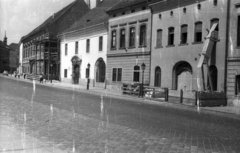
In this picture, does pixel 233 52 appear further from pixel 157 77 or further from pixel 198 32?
pixel 157 77

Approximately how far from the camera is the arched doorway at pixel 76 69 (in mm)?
37344

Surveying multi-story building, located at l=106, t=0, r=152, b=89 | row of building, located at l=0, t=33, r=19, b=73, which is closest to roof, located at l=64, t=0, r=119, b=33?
multi-story building, located at l=106, t=0, r=152, b=89

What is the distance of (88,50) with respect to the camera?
3516 cm

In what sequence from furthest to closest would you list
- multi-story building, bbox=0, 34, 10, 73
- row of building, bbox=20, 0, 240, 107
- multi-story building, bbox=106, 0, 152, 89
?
1. multi-story building, bbox=0, 34, 10, 73
2. multi-story building, bbox=106, 0, 152, 89
3. row of building, bbox=20, 0, 240, 107

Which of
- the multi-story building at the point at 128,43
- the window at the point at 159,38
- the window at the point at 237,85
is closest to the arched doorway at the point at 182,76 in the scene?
the window at the point at 159,38

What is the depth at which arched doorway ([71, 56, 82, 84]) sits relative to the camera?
37.3 metres

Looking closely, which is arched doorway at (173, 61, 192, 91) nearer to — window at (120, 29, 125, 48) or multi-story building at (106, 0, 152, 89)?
multi-story building at (106, 0, 152, 89)

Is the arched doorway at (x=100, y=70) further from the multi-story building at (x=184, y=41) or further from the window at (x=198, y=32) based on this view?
the window at (x=198, y=32)

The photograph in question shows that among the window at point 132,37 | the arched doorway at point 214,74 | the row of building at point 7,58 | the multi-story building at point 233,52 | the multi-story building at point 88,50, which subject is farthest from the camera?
the row of building at point 7,58

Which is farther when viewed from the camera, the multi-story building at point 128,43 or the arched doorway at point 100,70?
the arched doorway at point 100,70

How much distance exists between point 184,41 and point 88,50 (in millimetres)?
15966

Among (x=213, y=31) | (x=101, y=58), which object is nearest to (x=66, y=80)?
(x=101, y=58)

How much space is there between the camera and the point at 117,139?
22.4 ft

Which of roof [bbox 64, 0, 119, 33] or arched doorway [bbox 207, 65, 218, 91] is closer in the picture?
arched doorway [bbox 207, 65, 218, 91]
